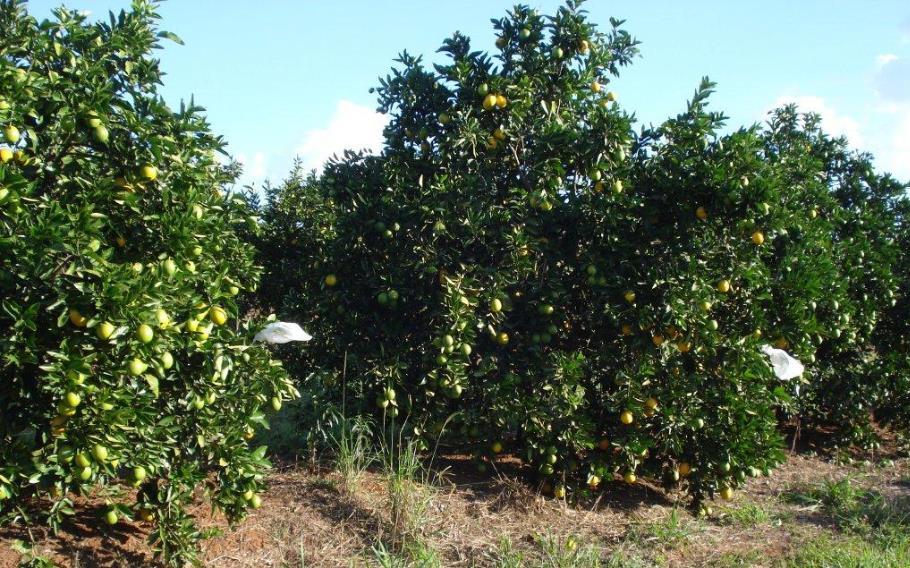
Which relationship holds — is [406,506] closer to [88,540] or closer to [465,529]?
[465,529]

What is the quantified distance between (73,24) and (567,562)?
3.67 m

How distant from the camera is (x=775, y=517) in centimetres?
523

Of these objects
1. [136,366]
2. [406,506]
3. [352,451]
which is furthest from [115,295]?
[352,451]

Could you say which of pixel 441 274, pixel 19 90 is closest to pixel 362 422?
pixel 441 274

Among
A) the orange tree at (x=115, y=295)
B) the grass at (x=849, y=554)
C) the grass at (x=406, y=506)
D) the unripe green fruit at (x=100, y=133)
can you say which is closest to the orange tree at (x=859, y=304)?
the grass at (x=849, y=554)

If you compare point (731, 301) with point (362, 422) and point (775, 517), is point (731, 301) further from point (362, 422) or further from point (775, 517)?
point (362, 422)

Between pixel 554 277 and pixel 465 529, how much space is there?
1.71 meters

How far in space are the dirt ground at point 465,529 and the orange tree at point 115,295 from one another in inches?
10.1

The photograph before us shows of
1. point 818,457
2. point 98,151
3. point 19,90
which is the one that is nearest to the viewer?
point 19,90

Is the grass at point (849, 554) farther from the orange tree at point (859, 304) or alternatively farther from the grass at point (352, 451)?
the grass at point (352, 451)

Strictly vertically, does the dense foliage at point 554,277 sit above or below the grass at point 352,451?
above

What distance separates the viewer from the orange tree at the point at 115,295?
3.07 meters

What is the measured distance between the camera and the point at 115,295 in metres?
3.03

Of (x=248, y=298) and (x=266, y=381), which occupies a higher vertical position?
(x=248, y=298)
